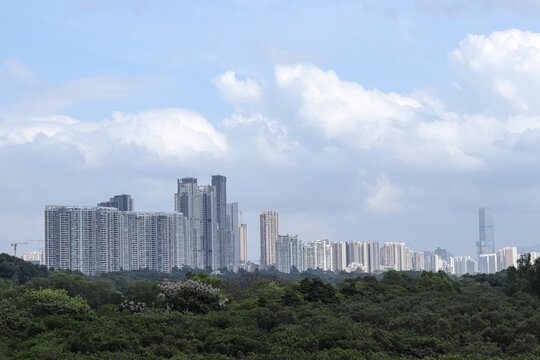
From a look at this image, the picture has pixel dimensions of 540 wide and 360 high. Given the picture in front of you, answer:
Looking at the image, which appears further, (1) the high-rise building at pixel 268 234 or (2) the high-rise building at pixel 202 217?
(1) the high-rise building at pixel 268 234

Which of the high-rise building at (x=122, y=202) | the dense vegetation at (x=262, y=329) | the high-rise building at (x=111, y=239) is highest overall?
the high-rise building at (x=122, y=202)

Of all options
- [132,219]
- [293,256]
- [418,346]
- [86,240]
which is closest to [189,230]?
[132,219]

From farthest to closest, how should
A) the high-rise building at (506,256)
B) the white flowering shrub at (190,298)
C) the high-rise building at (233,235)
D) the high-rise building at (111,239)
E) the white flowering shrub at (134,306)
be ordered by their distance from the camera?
the high-rise building at (506,256) < the high-rise building at (233,235) < the high-rise building at (111,239) < the white flowering shrub at (190,298) < the white flowering shrub at (134,306)

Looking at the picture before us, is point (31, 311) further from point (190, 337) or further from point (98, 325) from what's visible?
point (190, 337)

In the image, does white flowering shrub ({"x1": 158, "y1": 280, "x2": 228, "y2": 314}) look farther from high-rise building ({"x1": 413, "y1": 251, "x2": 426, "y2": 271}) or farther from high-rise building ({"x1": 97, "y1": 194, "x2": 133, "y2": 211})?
high-rise building ({"x1": 413, "y1": 251, "x2": 426, "y2": 271})

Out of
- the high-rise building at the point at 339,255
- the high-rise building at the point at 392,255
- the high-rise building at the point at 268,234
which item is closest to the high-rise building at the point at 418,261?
the high-rise building at the point at 392,255

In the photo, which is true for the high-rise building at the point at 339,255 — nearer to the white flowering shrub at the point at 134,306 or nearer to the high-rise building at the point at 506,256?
the high-rise building at the point at 506,256
